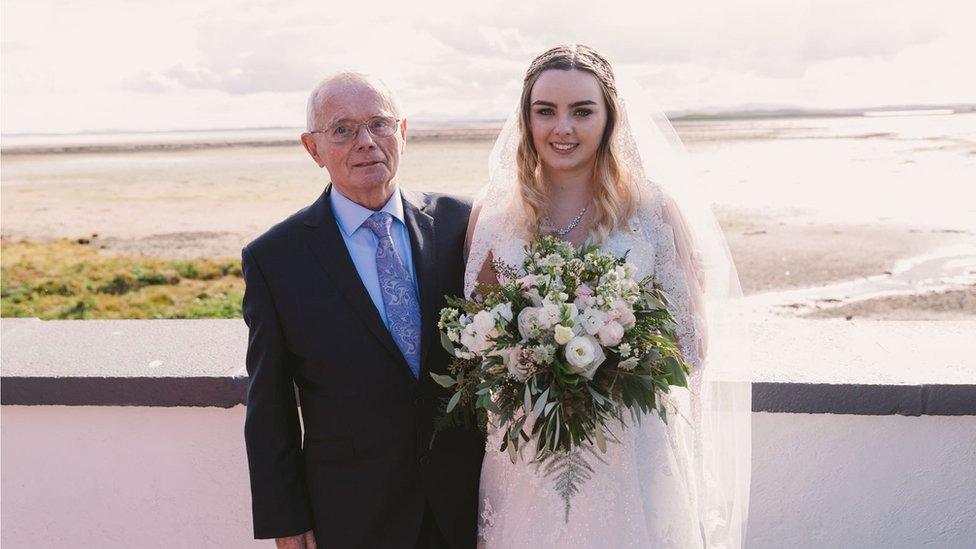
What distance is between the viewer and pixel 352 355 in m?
2.64

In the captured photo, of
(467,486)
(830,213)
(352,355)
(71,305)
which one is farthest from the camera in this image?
(830,213)

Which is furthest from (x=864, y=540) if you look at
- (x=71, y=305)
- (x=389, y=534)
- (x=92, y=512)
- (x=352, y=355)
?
(x=71, y=305)

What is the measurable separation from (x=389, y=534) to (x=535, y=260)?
40.4 inches

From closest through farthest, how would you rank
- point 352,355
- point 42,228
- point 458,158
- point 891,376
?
point 352,355 → point 891,376 → point 42,228 → point 458,158

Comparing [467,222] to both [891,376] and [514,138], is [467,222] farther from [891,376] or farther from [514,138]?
[891,376]

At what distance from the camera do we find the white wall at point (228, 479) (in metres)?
3.23

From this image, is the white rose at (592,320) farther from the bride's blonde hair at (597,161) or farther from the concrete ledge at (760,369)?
the concrete ledge at (760,369)

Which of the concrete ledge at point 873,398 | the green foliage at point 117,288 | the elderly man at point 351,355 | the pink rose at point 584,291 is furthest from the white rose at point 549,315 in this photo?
the green foliage at point 117,288

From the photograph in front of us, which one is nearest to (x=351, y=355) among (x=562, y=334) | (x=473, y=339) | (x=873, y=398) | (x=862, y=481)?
(x=473, y=339)

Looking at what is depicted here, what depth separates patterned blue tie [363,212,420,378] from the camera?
8.80 ft

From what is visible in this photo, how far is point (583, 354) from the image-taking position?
223cm

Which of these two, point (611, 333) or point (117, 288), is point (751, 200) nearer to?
point (117, 288)

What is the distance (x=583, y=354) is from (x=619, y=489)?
0.71 meters

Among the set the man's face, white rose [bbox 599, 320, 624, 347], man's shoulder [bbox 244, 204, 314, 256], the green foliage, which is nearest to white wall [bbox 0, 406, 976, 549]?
man's shoulder [bbox 244, 204, 314, 256]
